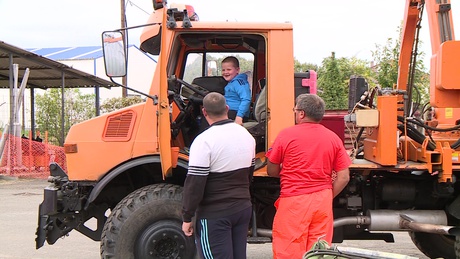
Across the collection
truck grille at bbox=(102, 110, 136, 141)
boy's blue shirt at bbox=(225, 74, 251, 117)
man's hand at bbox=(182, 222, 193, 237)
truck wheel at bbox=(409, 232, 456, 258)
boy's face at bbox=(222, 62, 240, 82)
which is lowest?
truck wheel at bbox=(409, 232, 456, 258)

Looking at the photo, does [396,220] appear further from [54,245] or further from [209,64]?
[54,245]

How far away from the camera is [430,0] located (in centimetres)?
534

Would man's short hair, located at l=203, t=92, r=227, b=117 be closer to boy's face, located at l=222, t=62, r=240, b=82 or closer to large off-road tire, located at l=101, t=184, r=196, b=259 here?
large off-road tire, located at l=101, t=184, r=196, b=259

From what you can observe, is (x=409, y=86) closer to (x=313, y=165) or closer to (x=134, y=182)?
(x=313, y=165)

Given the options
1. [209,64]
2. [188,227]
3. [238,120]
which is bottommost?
[188,227]

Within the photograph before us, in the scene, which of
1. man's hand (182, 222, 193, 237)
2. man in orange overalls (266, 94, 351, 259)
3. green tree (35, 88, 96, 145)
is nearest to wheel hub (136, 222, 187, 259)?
man's hand (182, 222, 193, 237)

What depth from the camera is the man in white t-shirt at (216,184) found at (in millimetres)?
3766

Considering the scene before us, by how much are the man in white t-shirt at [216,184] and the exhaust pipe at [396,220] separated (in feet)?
5.17

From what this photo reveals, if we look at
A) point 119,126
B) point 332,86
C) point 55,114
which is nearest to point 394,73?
point 332,86

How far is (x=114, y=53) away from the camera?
4504 mm

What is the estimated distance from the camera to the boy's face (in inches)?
212

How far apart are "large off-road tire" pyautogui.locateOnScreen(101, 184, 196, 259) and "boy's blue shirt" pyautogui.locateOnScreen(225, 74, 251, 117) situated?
1150 mm

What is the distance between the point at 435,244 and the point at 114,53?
4.44 meters

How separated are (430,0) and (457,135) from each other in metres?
1.52
